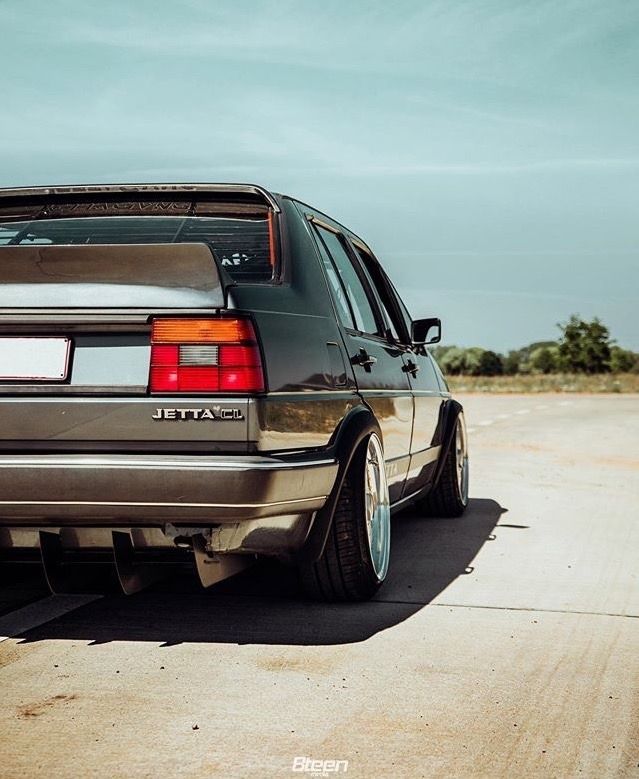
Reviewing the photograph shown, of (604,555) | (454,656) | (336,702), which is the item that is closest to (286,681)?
(336,702)

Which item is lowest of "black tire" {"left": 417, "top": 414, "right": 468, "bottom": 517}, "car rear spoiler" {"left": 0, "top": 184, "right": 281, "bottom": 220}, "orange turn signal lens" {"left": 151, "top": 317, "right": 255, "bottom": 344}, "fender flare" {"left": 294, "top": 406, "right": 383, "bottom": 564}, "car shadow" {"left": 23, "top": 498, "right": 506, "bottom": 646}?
"car shadow" {"left": 23, "top": 498, "right": 506, "bottom": 646}

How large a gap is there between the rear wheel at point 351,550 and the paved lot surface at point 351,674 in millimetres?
123

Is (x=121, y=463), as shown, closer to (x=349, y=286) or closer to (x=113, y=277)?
(x=113, y=277)

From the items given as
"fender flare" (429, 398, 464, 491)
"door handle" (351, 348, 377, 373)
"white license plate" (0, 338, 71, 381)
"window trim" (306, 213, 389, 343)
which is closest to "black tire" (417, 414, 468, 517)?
"fender flare" (429, 398, 464, 491)

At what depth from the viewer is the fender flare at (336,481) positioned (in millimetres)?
4738

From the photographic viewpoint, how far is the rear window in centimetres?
492

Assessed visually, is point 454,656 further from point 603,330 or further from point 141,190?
point 603,330

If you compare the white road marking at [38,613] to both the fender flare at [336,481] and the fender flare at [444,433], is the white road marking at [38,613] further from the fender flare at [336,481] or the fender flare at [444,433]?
the fender flare at [444,433]

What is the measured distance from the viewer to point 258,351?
426 centimetres

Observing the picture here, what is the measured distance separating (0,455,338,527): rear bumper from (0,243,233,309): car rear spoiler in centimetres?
55

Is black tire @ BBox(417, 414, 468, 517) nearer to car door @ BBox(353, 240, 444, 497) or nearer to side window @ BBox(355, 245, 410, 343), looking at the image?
car door @ BBox(353, 240, 444, 497)

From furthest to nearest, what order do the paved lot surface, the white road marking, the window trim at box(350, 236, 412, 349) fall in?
the window trim at box(350, 236, 412, 349) → the white road marking → the paved lot surface

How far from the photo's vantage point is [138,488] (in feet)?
13.5

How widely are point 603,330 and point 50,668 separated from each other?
127 meters
